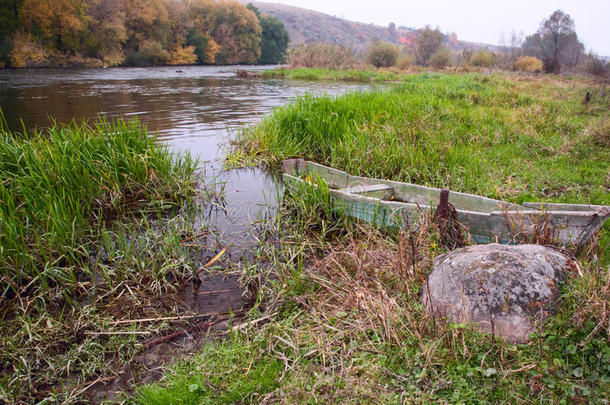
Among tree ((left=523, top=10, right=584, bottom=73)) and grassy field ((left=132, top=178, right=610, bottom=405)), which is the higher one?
tree ((left=523, top=10, right=584, bottom=73))

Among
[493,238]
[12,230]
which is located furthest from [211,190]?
[493,238]

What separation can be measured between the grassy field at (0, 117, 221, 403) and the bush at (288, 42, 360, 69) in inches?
1246

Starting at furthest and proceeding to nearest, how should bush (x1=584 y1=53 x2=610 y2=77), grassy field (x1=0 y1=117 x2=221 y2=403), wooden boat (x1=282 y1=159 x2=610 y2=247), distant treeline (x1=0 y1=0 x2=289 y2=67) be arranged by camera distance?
distant treeline (x1=0 y1=0 x2=289 y2=67)
bush (x1=584 y1=53 x2=610 y2=77)
wooden boat (x1=282 y1=159 x2=610 y2=247)
grassy field (x1=0 y1=117 x2=221 y2=403)

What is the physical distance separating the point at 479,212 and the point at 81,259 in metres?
4.07

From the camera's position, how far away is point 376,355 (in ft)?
7.82

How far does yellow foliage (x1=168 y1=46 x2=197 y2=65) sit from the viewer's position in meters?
51.3

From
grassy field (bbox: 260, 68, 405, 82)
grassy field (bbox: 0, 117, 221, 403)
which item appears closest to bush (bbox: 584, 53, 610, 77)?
grassy field (bbox: 260, 68, 405, 82)

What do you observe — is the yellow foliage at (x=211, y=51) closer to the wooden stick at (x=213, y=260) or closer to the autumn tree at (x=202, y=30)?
the autumn tree at (x=202, y=30)

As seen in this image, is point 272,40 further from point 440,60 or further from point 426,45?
point 440,60

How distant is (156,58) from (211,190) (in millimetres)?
47828

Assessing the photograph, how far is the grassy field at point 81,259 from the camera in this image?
8.70 ft

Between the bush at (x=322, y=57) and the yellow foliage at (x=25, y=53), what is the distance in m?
22.5

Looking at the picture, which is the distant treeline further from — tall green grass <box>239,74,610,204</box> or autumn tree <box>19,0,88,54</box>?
tall green grass <box>239,74,610,204</box>

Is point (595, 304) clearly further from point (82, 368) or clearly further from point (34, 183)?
point (34, 183)
